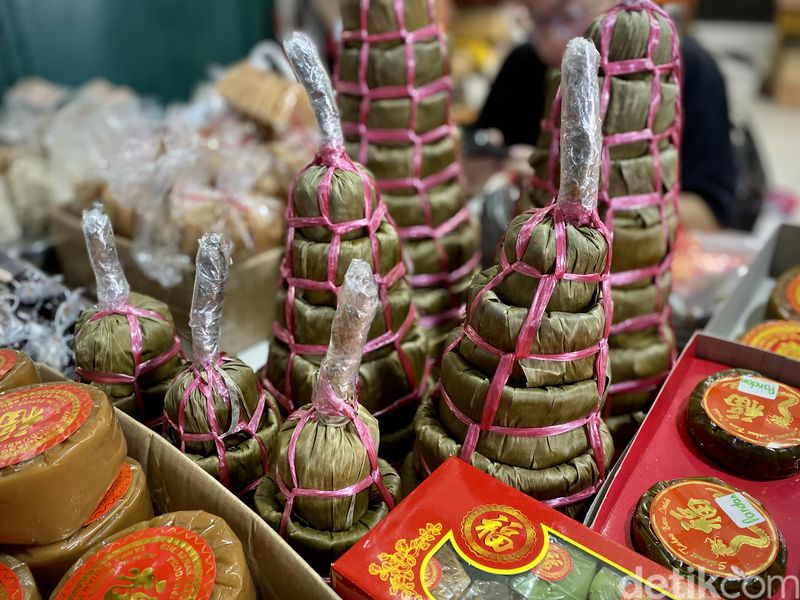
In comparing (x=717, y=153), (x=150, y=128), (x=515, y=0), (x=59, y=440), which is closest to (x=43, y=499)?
(x=59, y=440)

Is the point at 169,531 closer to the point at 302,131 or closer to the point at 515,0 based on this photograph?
the point at 302,131

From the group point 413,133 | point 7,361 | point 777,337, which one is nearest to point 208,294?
point 7,361

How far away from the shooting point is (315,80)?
96cm

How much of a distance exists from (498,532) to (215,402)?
43 cm

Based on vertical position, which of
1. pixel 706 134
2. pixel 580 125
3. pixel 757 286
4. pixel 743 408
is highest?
pixel 580 125

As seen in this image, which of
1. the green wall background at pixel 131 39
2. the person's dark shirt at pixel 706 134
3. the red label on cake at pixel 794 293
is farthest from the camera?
the green wall background at pixel 131 39

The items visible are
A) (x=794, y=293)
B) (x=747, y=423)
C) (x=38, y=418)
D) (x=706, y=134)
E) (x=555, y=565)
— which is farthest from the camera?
(x=706, y=134)

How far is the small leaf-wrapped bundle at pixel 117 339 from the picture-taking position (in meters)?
1.00

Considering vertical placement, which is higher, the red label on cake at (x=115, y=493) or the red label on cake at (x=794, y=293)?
the red label on cake at (x=794, y=293)

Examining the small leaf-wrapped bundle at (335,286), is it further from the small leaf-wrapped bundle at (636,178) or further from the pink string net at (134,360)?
the small leaf-wrapped bundle at (636,178)

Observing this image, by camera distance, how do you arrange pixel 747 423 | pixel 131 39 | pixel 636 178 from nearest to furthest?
pixel 747 423 < pixel 636 178 < pixel 131 39

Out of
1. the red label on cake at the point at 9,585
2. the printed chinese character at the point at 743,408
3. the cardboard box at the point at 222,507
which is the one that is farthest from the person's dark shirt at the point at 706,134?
the red label on cake at the point at 9,585

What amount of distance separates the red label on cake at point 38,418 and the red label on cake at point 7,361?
0.29 feet

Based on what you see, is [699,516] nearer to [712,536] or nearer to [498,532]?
[712,536]
